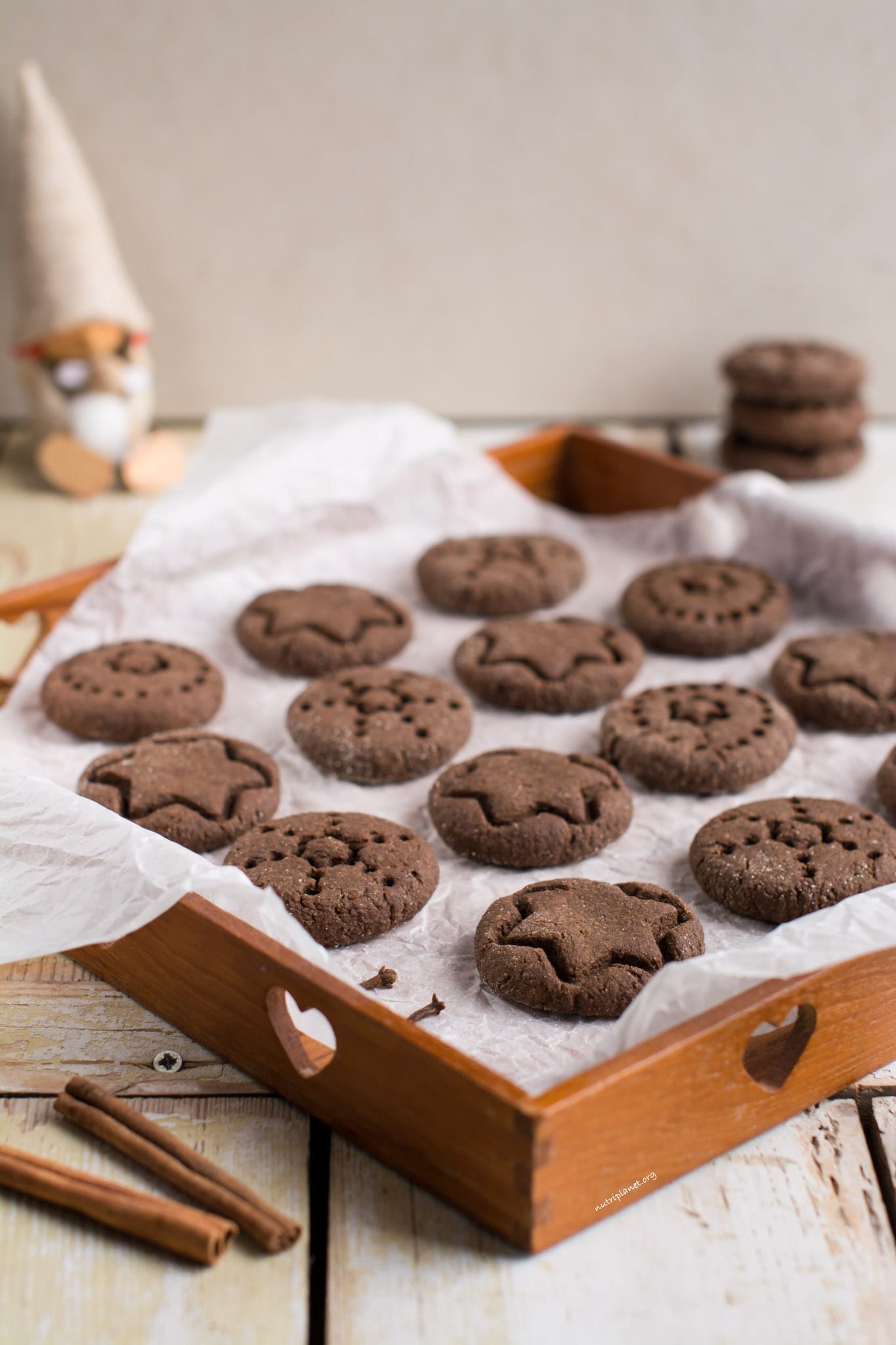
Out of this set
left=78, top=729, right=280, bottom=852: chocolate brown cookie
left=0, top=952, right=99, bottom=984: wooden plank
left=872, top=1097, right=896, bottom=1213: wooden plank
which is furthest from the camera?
left=78, top=729, right=280, bottom=852: chocolate brown cookie

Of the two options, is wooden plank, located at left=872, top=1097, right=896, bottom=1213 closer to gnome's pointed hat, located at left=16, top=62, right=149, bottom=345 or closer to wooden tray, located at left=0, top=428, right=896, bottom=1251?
wooden tray, located at left=0, top=428, right=896, bottom=1251

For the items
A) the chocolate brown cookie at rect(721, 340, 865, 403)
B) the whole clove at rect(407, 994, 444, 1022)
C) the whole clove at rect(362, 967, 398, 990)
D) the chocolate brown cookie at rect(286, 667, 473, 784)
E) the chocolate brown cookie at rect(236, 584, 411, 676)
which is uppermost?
the chocolate brown cookie at rect(721, 340, 865, 403)

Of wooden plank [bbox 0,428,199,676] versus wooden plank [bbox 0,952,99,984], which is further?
wooden plank [bbox 0,428,199,676]

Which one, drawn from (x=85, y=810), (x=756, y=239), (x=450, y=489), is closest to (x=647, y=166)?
(x=756, y=239)

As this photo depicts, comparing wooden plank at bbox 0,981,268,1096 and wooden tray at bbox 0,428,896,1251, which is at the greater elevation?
wooden tray at bbox 0,428,896,1251

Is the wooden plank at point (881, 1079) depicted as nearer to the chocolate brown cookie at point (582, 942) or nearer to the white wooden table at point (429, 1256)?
the white wooden table at point (429, 1256)

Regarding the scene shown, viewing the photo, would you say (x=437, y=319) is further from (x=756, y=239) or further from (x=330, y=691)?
(x=330, y=691)

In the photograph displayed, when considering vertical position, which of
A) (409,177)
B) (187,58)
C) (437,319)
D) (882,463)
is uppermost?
(187,58)

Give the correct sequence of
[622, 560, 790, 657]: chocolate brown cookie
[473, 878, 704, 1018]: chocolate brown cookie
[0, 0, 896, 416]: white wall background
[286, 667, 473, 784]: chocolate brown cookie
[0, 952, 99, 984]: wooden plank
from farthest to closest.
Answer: [0, 0, 896, 416]: white wall background < [622, 560, 790, 657]: chocolate brown cookie < [286, 667, 473, 784]: chocolate brown cookie < [0, 952, 99, 984]: wooden plank < [473, 878, 704, 1018]: chocolate brown cookie

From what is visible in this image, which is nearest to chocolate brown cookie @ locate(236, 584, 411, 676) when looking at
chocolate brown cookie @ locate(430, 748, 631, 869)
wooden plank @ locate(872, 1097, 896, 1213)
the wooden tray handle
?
the wooden tray handle
